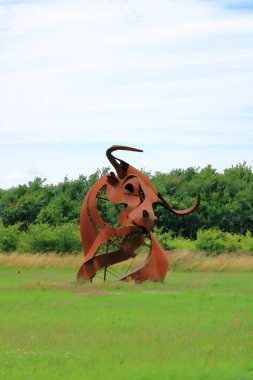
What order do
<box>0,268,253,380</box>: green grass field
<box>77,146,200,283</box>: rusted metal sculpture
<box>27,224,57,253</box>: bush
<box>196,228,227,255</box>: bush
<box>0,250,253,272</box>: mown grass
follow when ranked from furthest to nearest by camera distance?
<box>196,228,227,255</box>: bush, <box>27,224,57,253</box>: bush, <box>0,250,253,272</box>: mown grass, <box>77,146,200,283</box>: rusted metal sculpture, <box>0,268,253,380</box>: green grass field

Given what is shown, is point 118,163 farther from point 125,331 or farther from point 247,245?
point 247,245

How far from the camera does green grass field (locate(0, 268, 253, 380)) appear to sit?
43.1 ft

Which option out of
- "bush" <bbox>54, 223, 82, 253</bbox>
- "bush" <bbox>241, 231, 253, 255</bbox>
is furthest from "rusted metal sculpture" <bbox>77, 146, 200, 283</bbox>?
"bush" <bbox>241, 231, 253, 255</bbox>

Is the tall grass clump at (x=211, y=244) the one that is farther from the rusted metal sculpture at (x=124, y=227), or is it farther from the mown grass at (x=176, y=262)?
the rusted metal sculpture at (x=124, y=227)

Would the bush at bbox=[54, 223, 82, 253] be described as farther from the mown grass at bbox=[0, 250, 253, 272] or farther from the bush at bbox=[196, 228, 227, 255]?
the bush at bbox=[196, 228, 227, 255]

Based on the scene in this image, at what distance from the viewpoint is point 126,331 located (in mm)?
17438

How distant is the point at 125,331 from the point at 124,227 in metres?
11.7

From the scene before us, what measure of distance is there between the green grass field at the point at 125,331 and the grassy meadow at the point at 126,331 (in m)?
0.01

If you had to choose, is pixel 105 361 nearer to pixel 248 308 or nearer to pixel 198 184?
pixel 248 308

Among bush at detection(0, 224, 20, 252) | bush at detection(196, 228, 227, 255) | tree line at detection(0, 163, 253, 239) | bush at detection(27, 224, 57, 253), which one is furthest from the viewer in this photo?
tree line at detection(0, 163, 253, 239)

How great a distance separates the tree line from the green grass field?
92.5 feet

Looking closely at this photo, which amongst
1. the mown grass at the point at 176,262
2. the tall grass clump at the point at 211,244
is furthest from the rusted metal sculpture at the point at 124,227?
the tall grass clump at the point at 211,244

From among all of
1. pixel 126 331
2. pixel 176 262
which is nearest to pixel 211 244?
pixel 176 262

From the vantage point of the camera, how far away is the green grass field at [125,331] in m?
13.1
